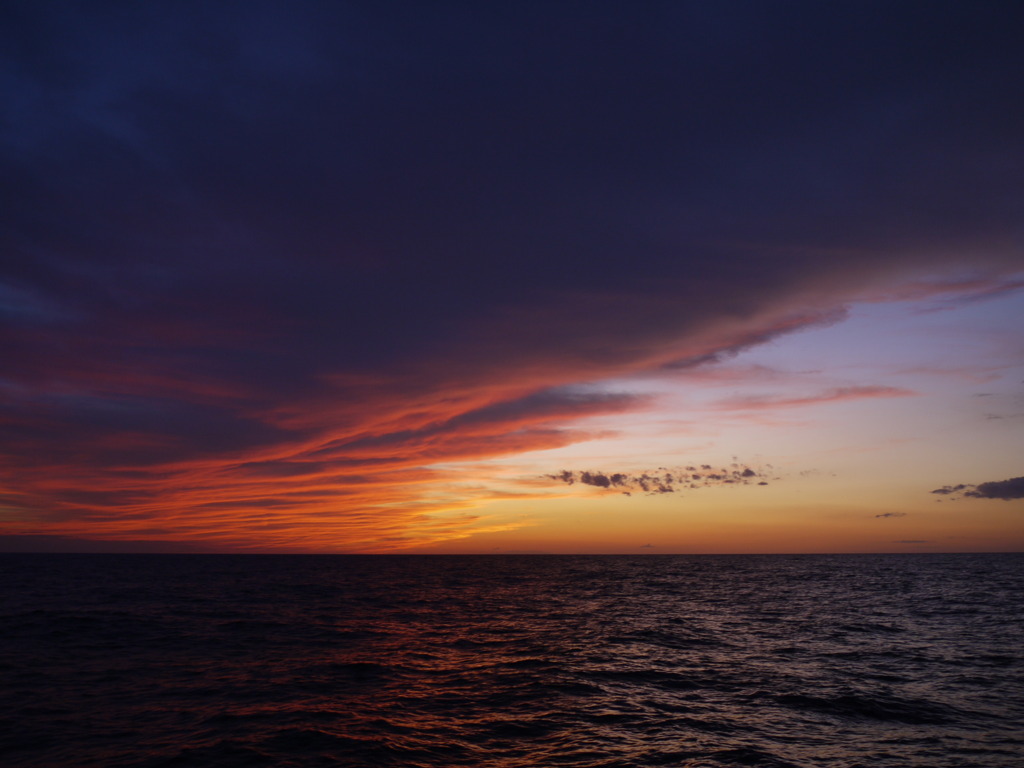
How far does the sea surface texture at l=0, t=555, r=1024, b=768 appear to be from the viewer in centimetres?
1652

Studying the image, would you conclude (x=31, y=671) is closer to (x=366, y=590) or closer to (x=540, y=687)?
(x=540, y=687)

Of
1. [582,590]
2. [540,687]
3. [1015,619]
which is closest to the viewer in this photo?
[540,687]

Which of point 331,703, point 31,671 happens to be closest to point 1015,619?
point 331,703

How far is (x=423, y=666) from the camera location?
27953 mm

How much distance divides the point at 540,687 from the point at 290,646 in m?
15.9

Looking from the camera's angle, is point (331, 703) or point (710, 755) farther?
point (331, 703)

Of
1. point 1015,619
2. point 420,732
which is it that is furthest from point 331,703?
point 1015,619

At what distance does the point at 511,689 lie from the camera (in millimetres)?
23531

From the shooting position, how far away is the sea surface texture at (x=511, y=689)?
54.2 feet

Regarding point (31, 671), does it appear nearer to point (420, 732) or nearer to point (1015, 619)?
point (420, 732)

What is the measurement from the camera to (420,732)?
60.3 ft

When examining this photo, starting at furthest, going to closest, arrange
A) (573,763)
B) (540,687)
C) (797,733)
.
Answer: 1. (540,687)
2. (797,733)
3. (573,763)

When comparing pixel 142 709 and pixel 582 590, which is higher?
pixel 142 709

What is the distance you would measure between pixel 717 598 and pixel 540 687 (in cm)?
Result: 4331
